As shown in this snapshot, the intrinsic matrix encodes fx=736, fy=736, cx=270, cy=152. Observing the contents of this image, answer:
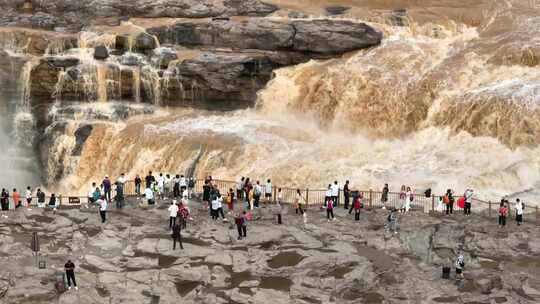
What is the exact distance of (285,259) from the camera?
26.6m

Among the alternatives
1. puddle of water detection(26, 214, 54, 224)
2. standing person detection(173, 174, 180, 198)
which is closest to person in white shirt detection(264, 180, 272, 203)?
standing person detection(173, 174, 180, 198)

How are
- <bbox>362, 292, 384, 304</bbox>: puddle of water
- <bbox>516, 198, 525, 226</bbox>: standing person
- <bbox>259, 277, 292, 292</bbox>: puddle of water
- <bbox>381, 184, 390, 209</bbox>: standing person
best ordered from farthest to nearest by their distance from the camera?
<bbox>381, 184, 390, 209</bbox>: standing person, <bbox>516, 198, 525, 226</bbox>: standing person, <bbox>259, 277, 292, 292</bbox>: puddle of water, <bbox>362, 292, 384, 304</bbox>: puddle of water

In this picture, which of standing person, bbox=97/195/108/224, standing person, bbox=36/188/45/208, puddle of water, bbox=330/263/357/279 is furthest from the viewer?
standing person, bbox=36/188/45/208

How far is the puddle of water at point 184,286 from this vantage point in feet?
78.8

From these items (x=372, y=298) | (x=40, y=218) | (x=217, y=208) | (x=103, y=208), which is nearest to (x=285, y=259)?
(x=372, y=298)

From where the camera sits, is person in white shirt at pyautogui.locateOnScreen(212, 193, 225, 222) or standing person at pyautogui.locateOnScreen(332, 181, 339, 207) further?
standing person at pyautogui.locateOnScreen(332, 181, 339, 207)

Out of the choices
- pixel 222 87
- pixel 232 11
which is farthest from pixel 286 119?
pixel 232 11

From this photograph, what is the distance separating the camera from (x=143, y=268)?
2556 cm

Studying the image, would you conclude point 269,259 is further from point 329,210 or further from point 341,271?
point 329,210

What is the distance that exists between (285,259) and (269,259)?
58cm

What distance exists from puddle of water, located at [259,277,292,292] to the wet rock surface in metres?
0.03

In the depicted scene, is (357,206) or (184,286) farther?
(357,206)

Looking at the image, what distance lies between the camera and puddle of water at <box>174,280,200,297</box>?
24016 mm

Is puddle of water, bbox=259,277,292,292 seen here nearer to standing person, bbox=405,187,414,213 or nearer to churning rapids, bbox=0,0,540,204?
standing person, bbox=405,187,414,213
